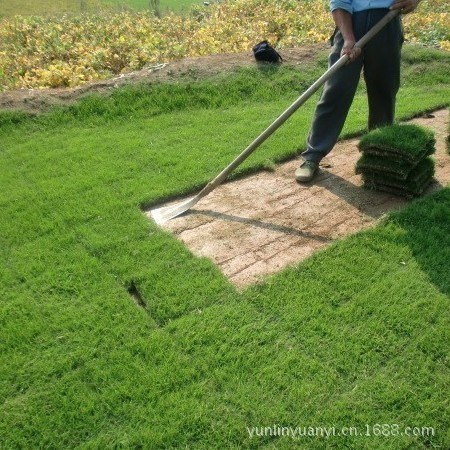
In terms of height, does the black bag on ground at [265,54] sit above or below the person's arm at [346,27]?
below

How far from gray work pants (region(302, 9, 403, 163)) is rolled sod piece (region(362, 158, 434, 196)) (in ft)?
1.66

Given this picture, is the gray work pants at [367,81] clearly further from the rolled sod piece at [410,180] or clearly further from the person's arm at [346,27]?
the rolled sod piece at [410,180]

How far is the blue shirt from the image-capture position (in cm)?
388

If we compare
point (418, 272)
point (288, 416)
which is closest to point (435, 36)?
point (418, 272)

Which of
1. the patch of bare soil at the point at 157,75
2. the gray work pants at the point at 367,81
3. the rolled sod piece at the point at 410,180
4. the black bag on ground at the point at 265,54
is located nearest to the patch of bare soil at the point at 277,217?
the rolled sod piece at the point at 410,180

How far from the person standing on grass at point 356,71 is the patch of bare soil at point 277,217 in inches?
10.8

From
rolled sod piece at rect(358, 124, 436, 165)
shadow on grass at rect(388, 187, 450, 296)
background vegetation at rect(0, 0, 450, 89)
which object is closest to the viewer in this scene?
shadow on grass at rect(388, 187, 450, 296)

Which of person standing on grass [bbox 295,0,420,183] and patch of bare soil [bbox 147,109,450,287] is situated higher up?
person standing on grass [bbox 295,0,420,183]

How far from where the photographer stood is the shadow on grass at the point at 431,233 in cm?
328

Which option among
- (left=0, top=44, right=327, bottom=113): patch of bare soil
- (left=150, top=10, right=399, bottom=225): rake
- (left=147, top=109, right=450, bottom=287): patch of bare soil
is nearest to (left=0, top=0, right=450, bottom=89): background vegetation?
(left=0, top=44, right=327, bottom=113): patch of bare soil

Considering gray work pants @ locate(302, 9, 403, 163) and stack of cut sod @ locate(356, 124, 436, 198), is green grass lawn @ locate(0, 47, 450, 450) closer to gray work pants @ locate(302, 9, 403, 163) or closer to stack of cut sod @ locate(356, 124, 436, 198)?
stack of cut sod @ locate(356, 124, 436, 198)

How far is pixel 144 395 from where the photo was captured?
2.51m

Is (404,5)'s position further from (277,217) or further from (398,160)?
(277,217)

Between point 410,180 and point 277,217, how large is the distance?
1.17 meters
